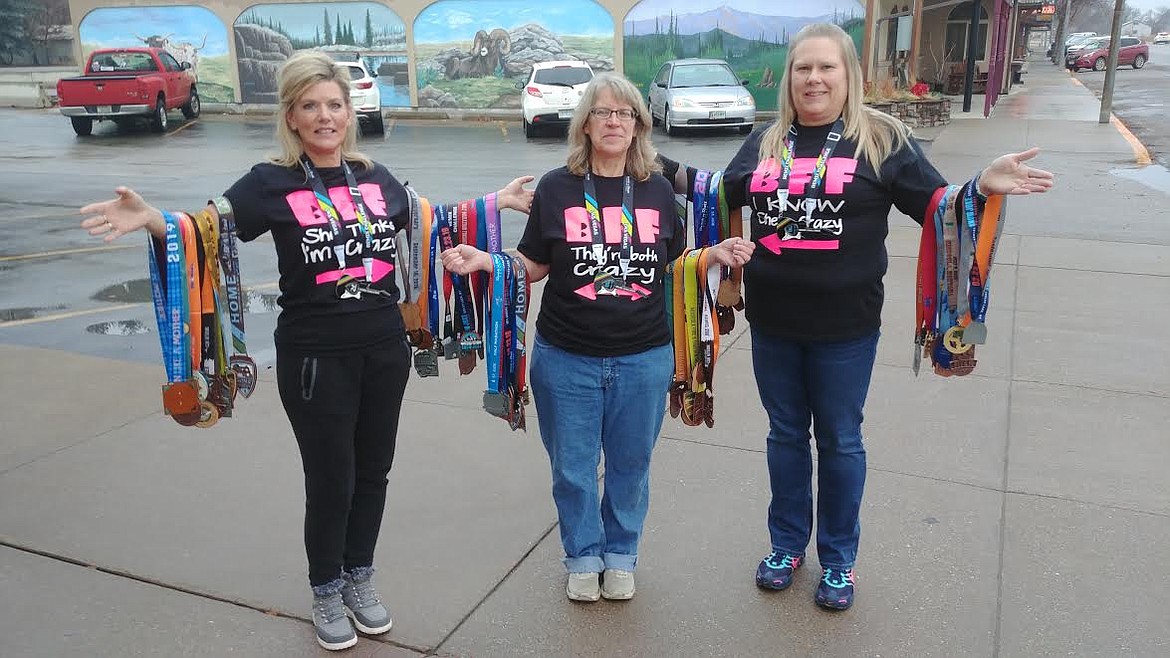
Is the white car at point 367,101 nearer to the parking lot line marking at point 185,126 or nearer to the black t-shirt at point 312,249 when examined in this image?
the parking lot line marking at point 185,126

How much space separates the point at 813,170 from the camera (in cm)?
305

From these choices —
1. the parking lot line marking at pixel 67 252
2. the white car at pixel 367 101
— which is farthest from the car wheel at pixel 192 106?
the parking lot line marking at pixel 67 252

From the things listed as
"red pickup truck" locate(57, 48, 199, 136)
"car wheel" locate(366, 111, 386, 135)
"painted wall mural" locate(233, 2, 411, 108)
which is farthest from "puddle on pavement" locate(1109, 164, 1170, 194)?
"red pickup truck" locate(57, 48, 199, 136)

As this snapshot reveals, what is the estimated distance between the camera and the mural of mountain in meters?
24.5

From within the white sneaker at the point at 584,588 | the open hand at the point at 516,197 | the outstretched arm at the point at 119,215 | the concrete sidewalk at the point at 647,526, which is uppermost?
the outstretched arm at the point at 119,215

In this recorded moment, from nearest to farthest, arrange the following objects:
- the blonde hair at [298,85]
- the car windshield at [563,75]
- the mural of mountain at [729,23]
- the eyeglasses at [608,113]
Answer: the blonde hair at [298,85] < the eyeglasses at [608,113] < the car windshield at [563,75] < the mural of mountain at [729,23]

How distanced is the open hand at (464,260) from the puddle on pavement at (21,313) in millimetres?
5358

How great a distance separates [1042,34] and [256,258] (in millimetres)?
109559

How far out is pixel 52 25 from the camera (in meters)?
49.8

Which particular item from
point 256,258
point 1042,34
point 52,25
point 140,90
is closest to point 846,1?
point 140,90

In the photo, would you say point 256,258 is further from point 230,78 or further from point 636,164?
point 230,78

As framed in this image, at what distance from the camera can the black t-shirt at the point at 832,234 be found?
304 cm

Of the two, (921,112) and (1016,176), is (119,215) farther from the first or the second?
(921,112)

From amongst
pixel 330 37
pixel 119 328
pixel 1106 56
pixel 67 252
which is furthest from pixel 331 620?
pixel 1106 56
